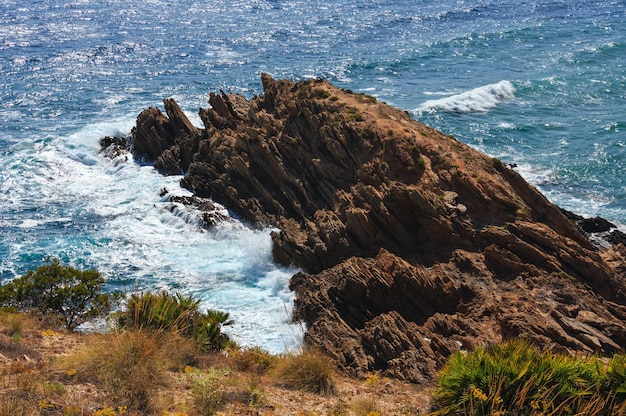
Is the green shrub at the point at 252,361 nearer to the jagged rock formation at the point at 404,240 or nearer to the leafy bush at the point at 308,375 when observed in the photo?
the leafy bush at the point at 308,375

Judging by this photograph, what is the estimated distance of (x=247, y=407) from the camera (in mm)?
10820

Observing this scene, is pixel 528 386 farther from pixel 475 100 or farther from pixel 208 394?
pixel 475 100

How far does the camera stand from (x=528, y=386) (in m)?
9.95

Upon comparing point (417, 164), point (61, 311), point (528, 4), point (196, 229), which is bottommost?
point (196, 229)

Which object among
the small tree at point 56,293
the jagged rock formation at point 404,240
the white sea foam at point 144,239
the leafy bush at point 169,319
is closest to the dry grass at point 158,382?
the leafy bush at point 169,319

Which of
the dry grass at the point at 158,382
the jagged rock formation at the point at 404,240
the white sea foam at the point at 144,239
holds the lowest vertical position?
the white sea foam at the point at 144,239

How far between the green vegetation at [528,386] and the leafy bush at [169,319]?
581 cm

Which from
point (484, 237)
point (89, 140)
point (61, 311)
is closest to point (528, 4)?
point (89, 140)

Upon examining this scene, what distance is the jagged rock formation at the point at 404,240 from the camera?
63.8 feet

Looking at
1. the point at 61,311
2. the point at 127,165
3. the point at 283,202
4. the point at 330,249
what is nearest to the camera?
the point at 61,311

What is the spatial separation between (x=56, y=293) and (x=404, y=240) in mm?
13302

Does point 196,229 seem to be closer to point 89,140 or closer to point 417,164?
point 417,164

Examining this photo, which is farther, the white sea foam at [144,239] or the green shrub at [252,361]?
the white sea foam at [144,239]

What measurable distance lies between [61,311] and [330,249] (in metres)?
11.1
